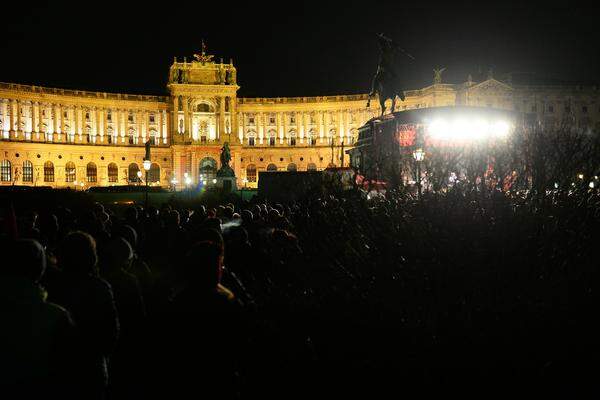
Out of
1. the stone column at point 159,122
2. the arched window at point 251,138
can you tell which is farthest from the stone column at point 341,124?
the stone column at point 159,122

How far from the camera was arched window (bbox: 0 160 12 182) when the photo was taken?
82.0 m

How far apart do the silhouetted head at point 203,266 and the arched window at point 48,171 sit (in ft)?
296

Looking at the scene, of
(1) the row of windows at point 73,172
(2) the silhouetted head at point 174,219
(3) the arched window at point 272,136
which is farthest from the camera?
(3) the arched window at point 272,136

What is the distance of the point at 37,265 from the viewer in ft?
14.2

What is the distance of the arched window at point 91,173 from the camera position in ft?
299

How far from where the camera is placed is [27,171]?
281 feet

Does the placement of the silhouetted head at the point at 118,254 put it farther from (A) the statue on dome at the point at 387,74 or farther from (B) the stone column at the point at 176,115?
(B) the stone column at the point at 176,115

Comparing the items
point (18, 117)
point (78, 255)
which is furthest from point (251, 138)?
point (78, 255)

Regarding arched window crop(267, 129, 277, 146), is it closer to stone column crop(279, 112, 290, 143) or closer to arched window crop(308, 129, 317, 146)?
stone column crop(279, 112, 290, 143)

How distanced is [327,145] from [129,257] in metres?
92.7

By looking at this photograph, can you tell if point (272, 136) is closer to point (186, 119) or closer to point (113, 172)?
point (186, 119)

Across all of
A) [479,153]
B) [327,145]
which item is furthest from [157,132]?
[479,153]

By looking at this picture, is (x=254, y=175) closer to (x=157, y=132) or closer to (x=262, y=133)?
(x=262, y=133)

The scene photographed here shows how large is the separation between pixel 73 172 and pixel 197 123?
68.2ft
